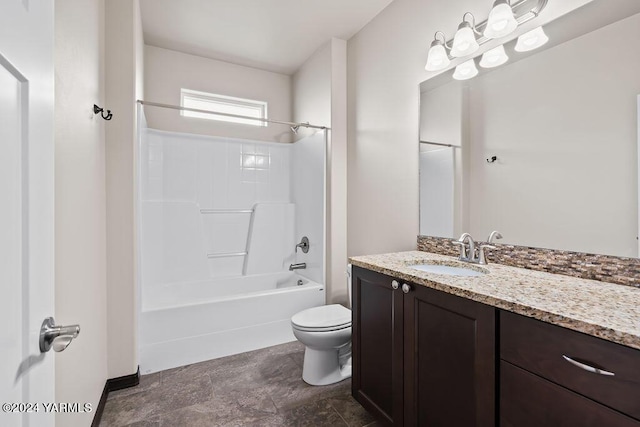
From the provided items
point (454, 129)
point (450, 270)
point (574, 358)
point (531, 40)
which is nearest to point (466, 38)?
point (531, 40)

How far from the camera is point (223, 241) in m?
3.30

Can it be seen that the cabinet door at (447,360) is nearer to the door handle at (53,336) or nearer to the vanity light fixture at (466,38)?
the door handle at (53,336)

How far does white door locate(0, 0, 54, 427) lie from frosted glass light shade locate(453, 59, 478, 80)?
5.96 ft

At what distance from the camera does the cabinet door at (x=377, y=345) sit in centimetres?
138

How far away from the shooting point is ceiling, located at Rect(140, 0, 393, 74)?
2.35 metres

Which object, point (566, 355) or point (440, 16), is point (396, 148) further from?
point (566, 355)

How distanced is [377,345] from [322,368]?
68cm

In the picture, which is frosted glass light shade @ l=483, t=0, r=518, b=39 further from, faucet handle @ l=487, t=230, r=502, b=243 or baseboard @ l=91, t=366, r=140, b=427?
baseboard @ l=91, t=366, r=140, b=427

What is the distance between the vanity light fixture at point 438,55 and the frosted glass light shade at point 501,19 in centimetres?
32

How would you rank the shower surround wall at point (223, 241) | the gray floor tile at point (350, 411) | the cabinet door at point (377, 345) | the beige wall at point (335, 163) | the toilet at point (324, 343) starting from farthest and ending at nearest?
1. the beige wall at point (335, 163)
2. the shower surround wall at point (223, 241)
3. the toilet at point (324, 343)
4. the gray floor tile at point (350, 411)
5. the cabinet door at point (377, 345)

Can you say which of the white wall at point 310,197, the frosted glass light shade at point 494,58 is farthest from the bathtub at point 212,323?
the frosted glass light shade at point 494,58

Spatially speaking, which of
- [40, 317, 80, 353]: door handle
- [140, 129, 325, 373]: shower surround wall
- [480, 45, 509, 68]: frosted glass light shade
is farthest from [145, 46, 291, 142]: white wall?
[40, 317, 80, 353]: door handle

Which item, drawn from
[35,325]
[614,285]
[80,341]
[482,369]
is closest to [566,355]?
[482,369]

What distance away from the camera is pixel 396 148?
7.37 feet
